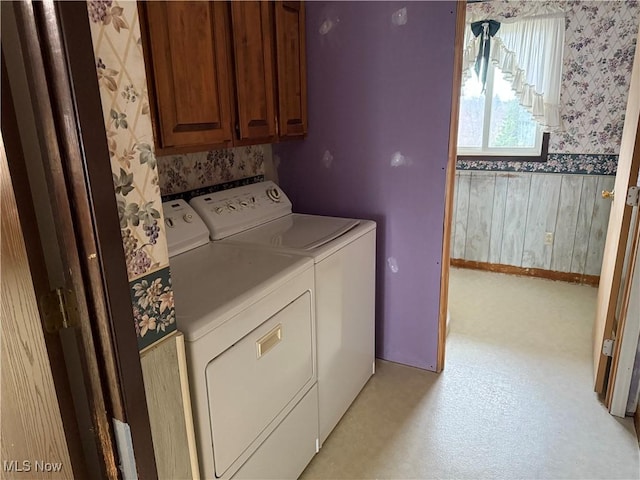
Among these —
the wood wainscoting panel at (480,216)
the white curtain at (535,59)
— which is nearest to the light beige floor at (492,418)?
the wood wainscoting panel at (480,216)

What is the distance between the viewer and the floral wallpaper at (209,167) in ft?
6.56

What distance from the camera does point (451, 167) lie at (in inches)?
87.2

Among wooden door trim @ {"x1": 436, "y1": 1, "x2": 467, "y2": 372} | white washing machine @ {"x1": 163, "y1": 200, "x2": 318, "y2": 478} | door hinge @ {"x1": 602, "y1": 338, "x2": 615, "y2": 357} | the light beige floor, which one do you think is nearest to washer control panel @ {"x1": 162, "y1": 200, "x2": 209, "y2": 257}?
white washing machine @ {"x1": 163, "y1": 200, "x2": 318, "y2": 478}

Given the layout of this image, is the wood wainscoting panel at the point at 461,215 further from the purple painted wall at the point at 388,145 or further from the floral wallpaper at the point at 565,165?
the purple painted wall at the point at 388,145

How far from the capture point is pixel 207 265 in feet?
5.35

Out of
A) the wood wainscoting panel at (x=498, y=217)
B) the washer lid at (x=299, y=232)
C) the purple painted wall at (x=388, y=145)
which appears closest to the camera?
the washer lid at (x=299, y=232)

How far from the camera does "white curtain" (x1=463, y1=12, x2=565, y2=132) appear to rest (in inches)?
133

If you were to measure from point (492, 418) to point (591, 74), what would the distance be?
2.69 m

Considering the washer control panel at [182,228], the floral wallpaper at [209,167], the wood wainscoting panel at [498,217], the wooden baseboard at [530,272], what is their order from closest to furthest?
the washer control panel at [182,228]
the floral wallpaper at [209,167]
the wooden baseboard at [530,272]
the wood wainscoting panel at [498,217]

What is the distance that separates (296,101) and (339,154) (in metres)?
0.36

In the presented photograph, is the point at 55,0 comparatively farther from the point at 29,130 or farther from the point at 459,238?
the point at 459,238

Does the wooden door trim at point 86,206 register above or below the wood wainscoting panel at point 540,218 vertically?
above

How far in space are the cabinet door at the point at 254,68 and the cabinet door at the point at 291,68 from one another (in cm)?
8

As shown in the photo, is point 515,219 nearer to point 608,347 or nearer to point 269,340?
point 608,347
